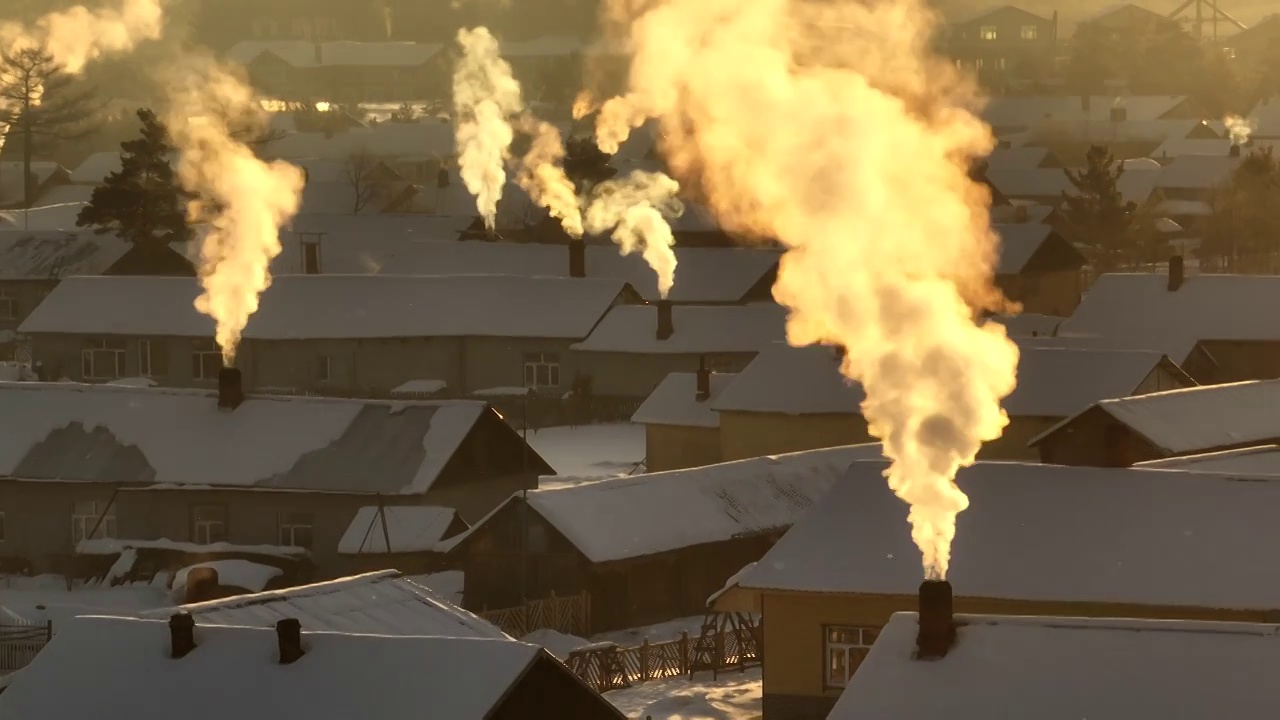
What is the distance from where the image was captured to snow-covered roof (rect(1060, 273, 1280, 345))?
6788 centimetres

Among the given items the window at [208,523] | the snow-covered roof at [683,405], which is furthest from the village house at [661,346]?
A: the window at [208,523]

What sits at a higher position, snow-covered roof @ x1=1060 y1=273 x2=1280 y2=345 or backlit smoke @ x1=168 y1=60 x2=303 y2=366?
backlit smoke @ x1=168 y1=60 x2=303 y2=366

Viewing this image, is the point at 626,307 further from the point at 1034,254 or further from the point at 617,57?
the point at 617,57

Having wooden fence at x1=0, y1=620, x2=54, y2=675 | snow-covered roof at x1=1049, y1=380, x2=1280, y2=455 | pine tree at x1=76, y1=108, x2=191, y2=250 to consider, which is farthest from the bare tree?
wooden fence at x1=0, y1=620, x2=54, y2=675

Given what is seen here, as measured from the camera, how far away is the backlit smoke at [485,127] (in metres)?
111

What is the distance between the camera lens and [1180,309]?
2724 inches

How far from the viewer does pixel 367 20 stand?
19762 cm

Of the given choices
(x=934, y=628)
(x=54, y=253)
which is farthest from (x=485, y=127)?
(x=934, y=628)

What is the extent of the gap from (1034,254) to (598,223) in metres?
18.1

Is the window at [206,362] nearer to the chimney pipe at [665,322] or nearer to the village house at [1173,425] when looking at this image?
the chimney pipe at [665,322]

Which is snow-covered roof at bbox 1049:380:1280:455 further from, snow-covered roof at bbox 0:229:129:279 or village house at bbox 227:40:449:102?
village house at bbox 227:40:449:102

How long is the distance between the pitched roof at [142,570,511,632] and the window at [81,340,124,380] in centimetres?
4546

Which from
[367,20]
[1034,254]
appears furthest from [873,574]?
[367,20]

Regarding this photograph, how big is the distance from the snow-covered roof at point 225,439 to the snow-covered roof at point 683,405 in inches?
403
